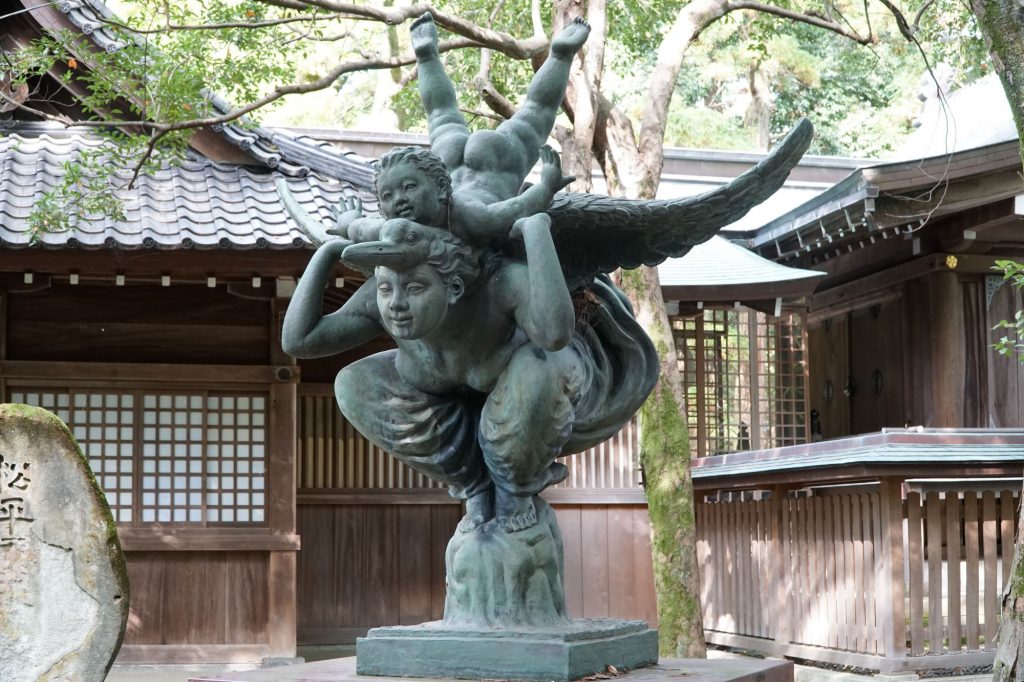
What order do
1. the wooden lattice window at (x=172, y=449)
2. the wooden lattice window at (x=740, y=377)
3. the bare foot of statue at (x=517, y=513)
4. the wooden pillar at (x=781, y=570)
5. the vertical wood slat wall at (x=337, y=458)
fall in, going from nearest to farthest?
the bare foot of statue at (x=517, y=513) → the wooden lattice window at (x=172, y=449) → the wooden pillar at (x=781, y=570) → the vertical wood slat wall at (x=337, y=458) → the wooden lattice window at (x=740, y=377)

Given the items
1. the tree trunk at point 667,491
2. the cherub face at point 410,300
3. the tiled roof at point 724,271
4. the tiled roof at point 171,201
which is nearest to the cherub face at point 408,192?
the cherub face at point 410,300

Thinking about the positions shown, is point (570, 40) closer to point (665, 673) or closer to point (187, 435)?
point (665, 673)

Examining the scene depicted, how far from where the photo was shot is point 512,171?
3139 mm

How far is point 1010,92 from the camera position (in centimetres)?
519

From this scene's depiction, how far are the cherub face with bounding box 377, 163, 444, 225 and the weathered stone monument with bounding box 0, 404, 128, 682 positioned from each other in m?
5.57

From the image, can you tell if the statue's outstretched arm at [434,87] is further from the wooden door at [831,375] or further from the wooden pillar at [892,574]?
the wooden door at [831,375]

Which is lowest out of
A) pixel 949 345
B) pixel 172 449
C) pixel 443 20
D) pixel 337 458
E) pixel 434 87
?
pixel 337 458

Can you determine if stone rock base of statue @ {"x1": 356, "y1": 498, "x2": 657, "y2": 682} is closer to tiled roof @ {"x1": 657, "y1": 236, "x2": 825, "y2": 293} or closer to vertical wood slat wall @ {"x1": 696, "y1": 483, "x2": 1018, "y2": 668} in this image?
vertical wood slat wall @ {"x1": 696, "y1": 483, "x2": 1018, "y2": 668}

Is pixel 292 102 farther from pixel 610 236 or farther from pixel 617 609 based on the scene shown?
pixel 610 236

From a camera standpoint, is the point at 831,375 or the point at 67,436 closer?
the point at 67,436

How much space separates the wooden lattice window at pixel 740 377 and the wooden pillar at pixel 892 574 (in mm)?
3222

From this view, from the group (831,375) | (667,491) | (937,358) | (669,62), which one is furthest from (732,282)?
(831,375)

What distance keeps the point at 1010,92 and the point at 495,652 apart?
371 centimetres

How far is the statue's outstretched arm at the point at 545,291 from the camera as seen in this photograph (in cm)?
266
